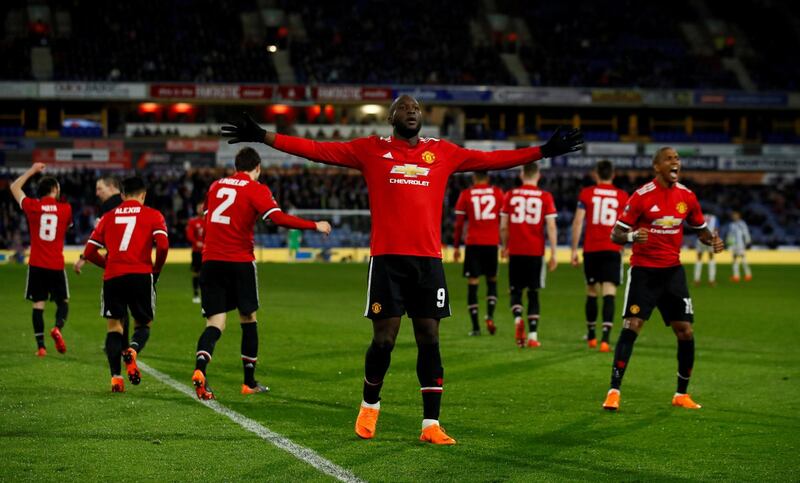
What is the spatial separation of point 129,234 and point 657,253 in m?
4.81

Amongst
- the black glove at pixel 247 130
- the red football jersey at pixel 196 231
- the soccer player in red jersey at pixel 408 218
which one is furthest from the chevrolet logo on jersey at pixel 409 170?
the red football jersey at pixel 196 231

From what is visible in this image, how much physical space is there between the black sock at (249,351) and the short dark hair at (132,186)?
1631 millimetres

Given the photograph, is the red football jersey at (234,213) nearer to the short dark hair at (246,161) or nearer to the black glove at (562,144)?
the short dark hair at (246,161)

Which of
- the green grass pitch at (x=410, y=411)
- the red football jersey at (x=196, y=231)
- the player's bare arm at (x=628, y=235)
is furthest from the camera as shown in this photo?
the red football jersey at (x=196, y=231)

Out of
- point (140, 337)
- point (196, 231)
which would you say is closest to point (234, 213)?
point (140, 337)

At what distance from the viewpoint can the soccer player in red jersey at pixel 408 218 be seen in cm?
807

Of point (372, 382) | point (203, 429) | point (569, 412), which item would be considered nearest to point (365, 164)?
point (372, 382)

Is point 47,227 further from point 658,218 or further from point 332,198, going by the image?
point 332,198

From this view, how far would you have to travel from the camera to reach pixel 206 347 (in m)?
10.2

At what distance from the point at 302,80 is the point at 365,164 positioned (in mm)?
50822

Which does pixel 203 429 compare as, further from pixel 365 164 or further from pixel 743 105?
pixel 743 105

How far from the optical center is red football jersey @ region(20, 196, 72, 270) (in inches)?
528

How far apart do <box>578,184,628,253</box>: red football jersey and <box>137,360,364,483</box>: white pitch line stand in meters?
6.07

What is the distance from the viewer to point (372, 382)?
27.5 ft
